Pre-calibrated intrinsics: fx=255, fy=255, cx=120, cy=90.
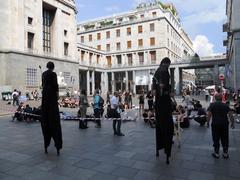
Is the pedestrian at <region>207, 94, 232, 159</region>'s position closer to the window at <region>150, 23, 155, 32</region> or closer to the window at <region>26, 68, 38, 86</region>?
the window at <region>26, 68, 38, 86</region>

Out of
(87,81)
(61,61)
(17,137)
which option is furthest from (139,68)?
(17,137)

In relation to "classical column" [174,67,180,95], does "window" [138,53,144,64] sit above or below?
above

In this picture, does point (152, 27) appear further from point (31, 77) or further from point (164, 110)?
point (164, 110)

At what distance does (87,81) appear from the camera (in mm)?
57750

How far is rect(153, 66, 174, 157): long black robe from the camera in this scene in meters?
5.54

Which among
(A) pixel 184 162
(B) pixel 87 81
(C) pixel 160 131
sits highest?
(B) pixel 87 81

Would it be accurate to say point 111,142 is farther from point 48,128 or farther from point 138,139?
point 48,128

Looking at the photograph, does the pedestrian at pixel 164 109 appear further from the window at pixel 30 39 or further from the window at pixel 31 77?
the window at pixel 30 39

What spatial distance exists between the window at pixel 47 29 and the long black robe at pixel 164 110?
37.1 m

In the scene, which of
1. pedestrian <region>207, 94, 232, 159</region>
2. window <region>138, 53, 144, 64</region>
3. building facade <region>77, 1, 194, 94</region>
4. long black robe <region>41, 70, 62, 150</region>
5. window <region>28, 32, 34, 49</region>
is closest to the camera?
pedestrian <region>207, 94, 232, 159</region>

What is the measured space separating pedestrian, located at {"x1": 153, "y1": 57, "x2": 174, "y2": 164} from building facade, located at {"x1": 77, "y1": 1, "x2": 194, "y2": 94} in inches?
1894

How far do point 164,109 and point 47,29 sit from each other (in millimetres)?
39233

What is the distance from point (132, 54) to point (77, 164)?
5725 cm

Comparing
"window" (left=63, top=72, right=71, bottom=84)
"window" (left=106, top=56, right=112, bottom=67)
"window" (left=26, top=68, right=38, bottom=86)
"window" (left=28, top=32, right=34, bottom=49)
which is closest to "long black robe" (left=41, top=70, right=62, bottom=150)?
"window" (left=26, top=68, right=38, bottom=86)
